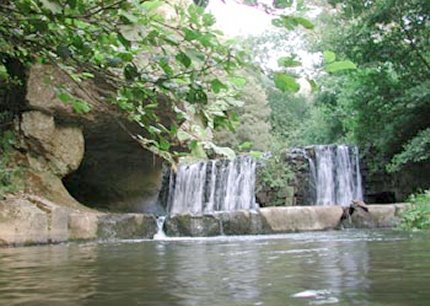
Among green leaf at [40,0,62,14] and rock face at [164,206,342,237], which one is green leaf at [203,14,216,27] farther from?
rock face at [164,206,342,237]

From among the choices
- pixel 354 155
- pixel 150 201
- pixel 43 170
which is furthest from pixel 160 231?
pixel 354 155

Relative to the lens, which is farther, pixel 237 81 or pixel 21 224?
pixel 21 224

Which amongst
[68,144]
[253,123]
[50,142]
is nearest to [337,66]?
[50,142]

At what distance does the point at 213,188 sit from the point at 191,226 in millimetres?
6016

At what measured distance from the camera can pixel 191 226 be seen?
11.1 metres

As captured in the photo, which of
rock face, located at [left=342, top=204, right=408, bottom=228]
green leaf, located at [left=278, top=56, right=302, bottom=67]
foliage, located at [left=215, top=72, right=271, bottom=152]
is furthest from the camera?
foliage, located at [left=215, top=72, right=271, bottom=152]

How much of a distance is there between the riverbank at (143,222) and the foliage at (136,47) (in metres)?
6.23

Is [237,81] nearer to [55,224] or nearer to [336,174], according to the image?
[55,224]

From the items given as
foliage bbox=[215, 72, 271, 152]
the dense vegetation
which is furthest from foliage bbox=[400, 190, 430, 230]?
foliage bbox=[215, 72, 271, 152]

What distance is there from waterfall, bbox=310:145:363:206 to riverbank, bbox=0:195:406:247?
4486mm

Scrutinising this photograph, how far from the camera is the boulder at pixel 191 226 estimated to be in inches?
436

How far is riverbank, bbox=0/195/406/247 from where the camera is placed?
8.66m

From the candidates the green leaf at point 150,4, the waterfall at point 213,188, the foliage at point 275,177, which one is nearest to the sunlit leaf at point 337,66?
the green leaf at point 150,4

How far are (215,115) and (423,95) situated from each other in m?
12.0
